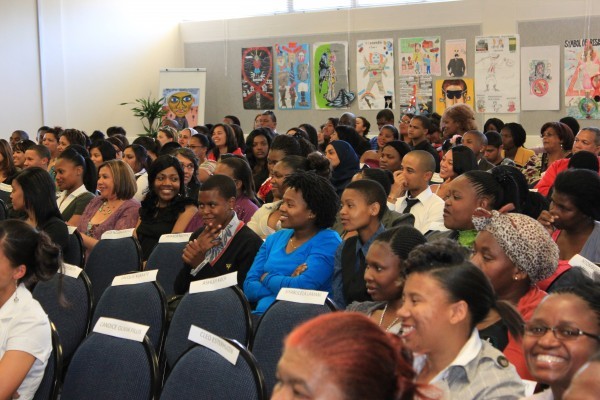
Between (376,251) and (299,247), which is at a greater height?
(376,251)

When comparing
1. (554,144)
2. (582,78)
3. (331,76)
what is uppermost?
(331,76)

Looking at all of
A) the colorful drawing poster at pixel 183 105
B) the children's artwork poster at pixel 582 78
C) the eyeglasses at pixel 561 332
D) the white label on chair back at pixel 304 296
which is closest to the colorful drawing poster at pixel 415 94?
the children's artwork poster at pixel 582 78

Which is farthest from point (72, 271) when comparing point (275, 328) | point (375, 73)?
point (375, 73)

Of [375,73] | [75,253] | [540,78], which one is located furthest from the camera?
[375,73]

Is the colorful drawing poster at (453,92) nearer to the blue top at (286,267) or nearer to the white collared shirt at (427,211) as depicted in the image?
the white collared shirt at (427,211)

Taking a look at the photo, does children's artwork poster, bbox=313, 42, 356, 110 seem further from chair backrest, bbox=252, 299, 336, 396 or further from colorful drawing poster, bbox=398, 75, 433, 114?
chair backrest, bbox=252, 299, 336, 396

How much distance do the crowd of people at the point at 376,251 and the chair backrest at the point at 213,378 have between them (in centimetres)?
46

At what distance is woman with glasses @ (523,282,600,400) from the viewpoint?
204 cm

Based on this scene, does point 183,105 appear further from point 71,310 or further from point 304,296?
point 304,296

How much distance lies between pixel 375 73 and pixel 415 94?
0.77 m

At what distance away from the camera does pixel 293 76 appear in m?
13.1

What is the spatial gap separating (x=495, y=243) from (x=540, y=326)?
869 mm

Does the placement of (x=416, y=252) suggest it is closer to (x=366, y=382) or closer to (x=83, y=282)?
(x=366, y=382)

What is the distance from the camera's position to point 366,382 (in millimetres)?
1363
